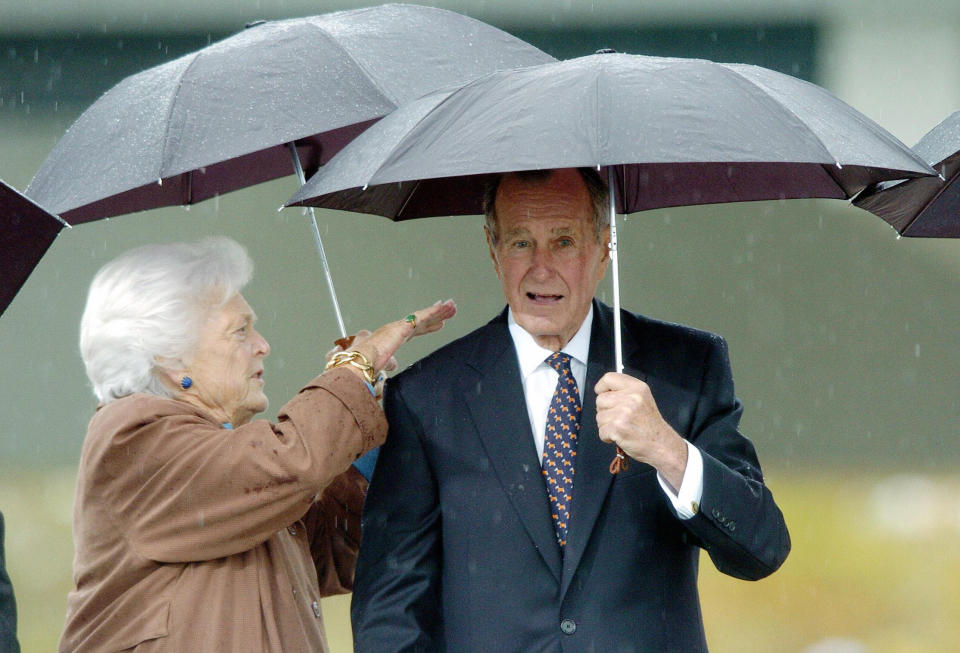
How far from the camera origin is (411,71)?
3.69 meters

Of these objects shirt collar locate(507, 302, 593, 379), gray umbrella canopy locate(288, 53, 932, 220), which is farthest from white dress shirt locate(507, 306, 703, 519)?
gray umbrella canopy locate(288, 53, 932, 220)

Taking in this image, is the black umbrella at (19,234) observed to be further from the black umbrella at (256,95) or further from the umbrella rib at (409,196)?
the umbrella rib at (409,196)

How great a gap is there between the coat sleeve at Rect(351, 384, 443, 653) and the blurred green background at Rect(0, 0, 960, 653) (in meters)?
4.68

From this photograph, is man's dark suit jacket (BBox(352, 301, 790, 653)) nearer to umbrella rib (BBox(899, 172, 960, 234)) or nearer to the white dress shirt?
the white dress shirt

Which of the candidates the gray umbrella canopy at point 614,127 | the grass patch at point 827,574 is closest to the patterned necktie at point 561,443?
the gray umbrella canopy at point 614,127

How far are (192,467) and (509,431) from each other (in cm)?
72

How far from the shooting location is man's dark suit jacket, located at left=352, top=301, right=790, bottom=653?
300 centimetres

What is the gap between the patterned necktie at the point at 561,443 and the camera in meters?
3.06

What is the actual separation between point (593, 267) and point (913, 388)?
17.1 ft

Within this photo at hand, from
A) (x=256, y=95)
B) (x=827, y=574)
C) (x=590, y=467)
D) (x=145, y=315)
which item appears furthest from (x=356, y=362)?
(x=827, y=574)

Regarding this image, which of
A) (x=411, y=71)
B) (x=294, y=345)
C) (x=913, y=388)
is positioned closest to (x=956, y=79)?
(x=913, y=388)

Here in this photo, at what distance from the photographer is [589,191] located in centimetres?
321

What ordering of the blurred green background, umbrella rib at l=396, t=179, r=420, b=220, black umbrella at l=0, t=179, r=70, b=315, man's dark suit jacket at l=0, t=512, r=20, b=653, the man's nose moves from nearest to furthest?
black umbrella at l=0, t=179, r=70, b=315, man's dark suit jacket at l=0, t=512, r=20, b=653, the man's nose, umbrella rib at l=396, t=179, r=420, b=220, the blurred green background

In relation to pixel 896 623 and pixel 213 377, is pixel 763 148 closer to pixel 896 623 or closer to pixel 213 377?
pixel 213 377
